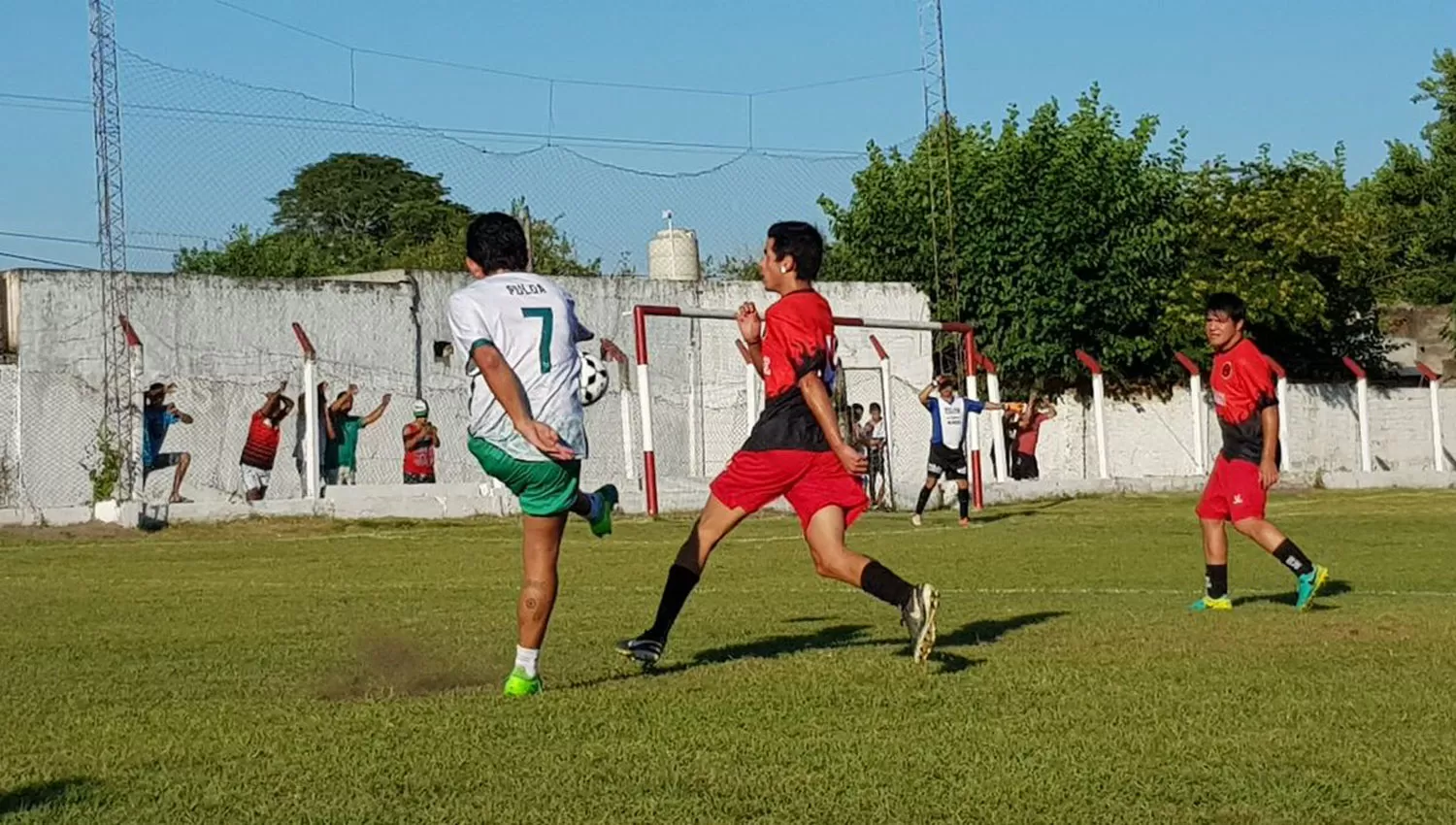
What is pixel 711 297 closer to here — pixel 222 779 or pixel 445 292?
pixel 445 292

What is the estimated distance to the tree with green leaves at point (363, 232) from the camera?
42.6 meters

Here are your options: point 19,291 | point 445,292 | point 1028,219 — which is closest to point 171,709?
point 19,291

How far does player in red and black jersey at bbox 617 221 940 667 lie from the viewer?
8.33 m

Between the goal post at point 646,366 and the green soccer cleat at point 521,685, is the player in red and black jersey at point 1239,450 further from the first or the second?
the goal post at point 646,366

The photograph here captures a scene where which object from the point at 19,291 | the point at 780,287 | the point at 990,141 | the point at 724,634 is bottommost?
the point at 724,634

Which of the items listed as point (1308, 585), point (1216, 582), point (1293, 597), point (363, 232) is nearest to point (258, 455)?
point (1293, 597)

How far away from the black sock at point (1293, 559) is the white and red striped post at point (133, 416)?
51.9 ft

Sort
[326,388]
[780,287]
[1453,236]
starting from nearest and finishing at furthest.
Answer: [780,287]
[326,388]
[1453,236]

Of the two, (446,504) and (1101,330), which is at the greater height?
(1101,330)

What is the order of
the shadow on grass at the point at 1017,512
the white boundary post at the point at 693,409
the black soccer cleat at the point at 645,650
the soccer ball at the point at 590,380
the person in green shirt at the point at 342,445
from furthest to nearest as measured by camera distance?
1. the white boundary post at the point at 693,409
2. the person in green shirt at the point at 342,445
3. the shadow on grass at the point at 1017,512
4. the black soccer cleat at the point at 645,650
5. the soccer ball at the point at 590,380

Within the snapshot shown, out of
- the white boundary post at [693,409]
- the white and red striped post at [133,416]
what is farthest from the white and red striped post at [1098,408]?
the white and red striped post at [133,416]

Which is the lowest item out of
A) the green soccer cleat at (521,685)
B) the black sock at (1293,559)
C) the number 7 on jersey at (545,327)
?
the green soccer cleat at (521,685)

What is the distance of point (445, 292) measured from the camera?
32094mm

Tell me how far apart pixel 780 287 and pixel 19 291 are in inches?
831
